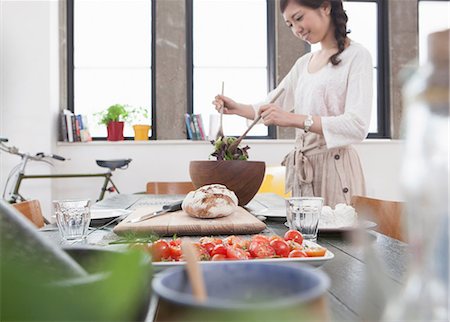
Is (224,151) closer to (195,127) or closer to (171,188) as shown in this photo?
(171,188)

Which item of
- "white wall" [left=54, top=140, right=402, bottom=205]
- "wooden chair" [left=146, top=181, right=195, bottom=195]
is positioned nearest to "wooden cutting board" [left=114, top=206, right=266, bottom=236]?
"wooden chair" [left=146, top=181, right=195, bottom=195]

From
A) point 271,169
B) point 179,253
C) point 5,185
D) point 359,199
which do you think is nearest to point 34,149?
point 5,185

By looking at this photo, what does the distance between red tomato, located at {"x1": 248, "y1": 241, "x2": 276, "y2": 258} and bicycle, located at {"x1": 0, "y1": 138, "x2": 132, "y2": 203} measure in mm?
3150

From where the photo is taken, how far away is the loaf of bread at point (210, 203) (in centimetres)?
130

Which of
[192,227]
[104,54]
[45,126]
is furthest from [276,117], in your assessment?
[104,54]

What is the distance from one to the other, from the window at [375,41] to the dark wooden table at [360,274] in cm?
367

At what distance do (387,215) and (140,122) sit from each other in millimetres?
3186

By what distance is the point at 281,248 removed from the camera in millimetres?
838

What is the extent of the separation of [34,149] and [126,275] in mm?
3990

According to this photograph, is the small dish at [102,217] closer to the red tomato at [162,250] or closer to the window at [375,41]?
→ the red tomato at [162,250]

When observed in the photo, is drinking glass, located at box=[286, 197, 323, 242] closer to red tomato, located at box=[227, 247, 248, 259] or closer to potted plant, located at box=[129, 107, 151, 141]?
red tomato, located at box=[227, 247, 248, 259]

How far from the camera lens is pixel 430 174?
28cm

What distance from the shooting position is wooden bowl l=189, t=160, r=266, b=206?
1.67m

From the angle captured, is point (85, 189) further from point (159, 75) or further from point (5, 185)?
point (159, 75)
